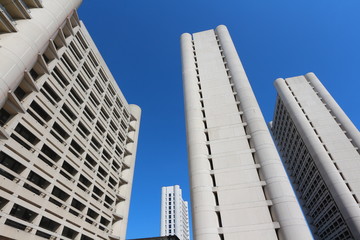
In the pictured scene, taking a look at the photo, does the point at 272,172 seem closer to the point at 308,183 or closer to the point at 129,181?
the point at 129,181

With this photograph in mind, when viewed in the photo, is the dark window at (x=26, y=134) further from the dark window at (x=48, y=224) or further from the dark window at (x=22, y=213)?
the dark window at (x=48, y=224)

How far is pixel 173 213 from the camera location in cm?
16438

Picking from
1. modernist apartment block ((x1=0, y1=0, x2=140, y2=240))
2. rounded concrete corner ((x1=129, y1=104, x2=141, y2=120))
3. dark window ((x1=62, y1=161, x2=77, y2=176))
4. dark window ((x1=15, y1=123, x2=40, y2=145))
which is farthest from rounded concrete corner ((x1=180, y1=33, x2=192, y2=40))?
dark window ((x1=15, y1=123, x2=40, y2=145))

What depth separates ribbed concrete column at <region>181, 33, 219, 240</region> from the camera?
2164 centimetres

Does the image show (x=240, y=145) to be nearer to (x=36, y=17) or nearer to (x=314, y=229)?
(x=36, y=17)

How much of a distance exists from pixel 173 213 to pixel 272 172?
15459 centimetres

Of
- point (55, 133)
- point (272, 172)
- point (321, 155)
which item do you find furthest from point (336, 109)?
point (55, 133)

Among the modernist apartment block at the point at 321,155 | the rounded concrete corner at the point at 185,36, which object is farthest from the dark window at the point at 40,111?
the modernist apartment block at the point at 321,155

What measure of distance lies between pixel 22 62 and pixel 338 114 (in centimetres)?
7948

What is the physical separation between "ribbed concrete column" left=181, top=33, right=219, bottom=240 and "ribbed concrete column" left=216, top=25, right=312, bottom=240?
5.86 meters

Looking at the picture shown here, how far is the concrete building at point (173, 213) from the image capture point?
157m

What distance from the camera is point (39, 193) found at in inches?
993

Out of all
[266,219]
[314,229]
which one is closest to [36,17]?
Answer: [266,219]

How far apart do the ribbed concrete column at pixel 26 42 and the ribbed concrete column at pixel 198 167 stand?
1912 cm
